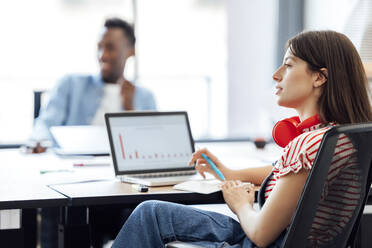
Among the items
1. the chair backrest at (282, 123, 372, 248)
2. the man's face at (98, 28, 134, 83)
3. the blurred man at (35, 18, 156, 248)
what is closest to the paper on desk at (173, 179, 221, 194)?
the chair backrest at (282, 123, 372, 248)

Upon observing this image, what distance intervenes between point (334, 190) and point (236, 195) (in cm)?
43

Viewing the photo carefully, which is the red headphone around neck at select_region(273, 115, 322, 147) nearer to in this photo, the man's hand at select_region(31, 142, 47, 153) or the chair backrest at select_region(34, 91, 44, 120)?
the man's hand at select_region(31, 142, 47, 153)

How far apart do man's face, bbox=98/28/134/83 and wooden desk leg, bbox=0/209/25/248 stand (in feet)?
5.87

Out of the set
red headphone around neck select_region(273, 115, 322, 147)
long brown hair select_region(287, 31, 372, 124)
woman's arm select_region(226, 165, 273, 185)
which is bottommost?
woman's arm select_region(226, 165, 273, 185)

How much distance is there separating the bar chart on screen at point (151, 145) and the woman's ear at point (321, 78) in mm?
792

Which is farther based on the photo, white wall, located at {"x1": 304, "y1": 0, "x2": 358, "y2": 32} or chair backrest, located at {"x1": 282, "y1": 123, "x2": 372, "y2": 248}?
white wall, located at {"x1": 304, "y1": 0, "x2": 358, "y2": 32}

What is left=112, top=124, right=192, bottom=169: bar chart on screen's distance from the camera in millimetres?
2246

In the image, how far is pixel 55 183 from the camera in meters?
2.10

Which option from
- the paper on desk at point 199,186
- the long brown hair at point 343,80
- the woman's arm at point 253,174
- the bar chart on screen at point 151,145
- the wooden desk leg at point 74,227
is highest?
the long brown hair at point 343,80

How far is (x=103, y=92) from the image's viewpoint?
351 cm

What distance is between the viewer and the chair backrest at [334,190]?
139 centimetres

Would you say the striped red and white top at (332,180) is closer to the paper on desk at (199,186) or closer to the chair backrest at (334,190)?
the chair backrest at (334,190)

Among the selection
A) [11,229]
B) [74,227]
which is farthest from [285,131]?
[11,229]

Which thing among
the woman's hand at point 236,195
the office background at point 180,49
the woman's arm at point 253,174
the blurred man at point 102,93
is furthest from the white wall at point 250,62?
the woman's hand at point 236,195
